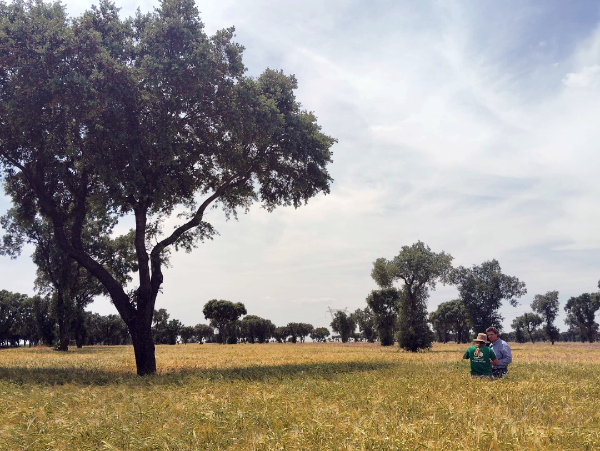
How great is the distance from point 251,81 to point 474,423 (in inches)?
761

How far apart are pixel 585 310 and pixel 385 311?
265 ft

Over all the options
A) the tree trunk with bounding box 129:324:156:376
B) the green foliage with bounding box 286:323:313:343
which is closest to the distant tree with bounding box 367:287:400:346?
the tree trunk with bounding box 129:324:156:376

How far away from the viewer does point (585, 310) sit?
357ft

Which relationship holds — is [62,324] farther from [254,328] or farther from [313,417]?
[254,328]

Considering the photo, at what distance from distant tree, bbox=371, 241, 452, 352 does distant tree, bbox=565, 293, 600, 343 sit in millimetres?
83190

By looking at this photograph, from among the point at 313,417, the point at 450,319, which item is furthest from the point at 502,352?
the point at 450,319

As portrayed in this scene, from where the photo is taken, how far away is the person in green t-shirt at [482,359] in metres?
13.0

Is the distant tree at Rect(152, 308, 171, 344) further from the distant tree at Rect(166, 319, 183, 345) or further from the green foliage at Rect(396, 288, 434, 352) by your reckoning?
the green foliage at Rect(396, 288, 434, 352)

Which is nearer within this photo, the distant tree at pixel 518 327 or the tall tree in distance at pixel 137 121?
the tall tree in distance at pixel 137 121

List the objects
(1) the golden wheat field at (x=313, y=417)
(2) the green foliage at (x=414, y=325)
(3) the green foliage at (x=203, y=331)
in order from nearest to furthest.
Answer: (1) the golden wheat field at (x=313, y=417), (2) the green foliage at (x=414, y=325), (3) the green foliage at (x=203, y=331)

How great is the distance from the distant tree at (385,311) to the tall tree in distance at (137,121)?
37.7 m

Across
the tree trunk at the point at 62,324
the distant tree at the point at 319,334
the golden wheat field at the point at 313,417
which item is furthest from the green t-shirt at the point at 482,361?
the distant tree at the point at 319,334

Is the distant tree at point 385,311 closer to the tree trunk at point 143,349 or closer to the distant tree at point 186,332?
the tree trunk at point 143,349

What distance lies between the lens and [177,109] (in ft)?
67.8
